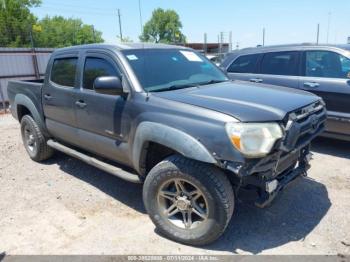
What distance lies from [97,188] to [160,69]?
73.0 inches

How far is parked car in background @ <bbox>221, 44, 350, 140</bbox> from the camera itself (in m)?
5.20

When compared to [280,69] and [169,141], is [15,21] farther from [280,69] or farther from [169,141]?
[169,141]

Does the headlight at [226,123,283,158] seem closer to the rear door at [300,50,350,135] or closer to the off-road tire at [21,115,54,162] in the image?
the rear door at [300,50,350,135]

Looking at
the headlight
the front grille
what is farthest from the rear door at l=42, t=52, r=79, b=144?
the front grille

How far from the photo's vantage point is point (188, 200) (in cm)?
311

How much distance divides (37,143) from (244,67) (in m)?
3.93

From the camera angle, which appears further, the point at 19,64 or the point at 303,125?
the point at 19,64

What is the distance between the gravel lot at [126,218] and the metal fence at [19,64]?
9287mm

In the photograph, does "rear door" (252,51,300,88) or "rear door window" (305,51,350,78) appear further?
"rear door" (252,51,300,88)

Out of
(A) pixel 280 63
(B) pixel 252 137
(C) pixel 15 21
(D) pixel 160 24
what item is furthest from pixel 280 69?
(D) pixel 160 24

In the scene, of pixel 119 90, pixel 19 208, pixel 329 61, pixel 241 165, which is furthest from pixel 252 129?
pixel 329 61

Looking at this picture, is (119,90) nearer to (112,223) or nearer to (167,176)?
(167,176)

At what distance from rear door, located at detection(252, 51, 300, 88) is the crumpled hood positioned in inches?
84.7

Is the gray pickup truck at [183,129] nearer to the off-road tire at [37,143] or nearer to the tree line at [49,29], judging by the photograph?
the off-road tire at [37,143]
